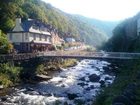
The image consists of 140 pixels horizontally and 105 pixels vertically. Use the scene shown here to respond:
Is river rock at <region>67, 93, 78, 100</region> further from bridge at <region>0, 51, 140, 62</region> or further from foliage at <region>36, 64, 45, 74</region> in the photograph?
foliage at <region>36, 64, 45, 74</region>

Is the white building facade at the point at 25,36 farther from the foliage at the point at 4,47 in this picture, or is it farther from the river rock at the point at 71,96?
the river rock at the point at 71,96

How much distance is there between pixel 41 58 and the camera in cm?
7562

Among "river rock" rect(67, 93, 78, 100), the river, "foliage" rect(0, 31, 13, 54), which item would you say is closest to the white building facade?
"foliage" rect(0, 31, 13, 54)

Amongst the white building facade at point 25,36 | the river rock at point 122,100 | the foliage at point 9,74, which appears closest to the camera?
the river rock at point 122,100

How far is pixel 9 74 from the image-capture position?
6162cm

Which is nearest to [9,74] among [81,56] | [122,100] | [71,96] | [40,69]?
[40,69]

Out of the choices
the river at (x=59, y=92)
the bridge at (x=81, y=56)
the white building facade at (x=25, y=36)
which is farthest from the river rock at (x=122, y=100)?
the white building facade at (x=25, y=36)

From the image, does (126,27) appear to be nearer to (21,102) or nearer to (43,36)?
(43,36)

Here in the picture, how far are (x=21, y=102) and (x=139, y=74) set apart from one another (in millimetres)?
14960

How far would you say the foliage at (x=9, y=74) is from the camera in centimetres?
5825

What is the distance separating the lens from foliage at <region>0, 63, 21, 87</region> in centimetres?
5825

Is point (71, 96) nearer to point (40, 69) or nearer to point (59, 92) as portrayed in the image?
point (59, 92)

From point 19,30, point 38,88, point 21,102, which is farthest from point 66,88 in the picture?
point 19,30

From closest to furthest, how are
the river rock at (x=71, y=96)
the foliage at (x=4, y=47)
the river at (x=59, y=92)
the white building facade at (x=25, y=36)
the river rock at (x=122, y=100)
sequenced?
the river rock at (x=122, y=100) < the river at (x=59, y=92) < the river rock at (x=71, y=96) < the foliage at (x=4, y=47) < the white building facade at (x=25, y=36)
